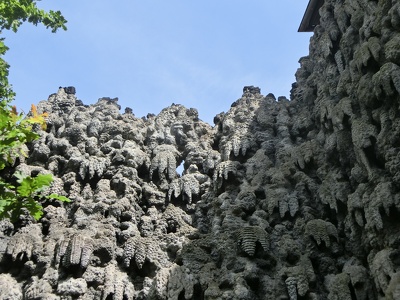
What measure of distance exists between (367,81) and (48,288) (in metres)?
7.47

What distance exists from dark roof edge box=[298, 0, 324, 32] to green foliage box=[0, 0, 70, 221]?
9.60m

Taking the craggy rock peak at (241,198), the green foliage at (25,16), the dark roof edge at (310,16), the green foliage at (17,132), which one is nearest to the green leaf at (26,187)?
the green foliage at (17,132)

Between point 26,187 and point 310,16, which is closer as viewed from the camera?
point 26,187

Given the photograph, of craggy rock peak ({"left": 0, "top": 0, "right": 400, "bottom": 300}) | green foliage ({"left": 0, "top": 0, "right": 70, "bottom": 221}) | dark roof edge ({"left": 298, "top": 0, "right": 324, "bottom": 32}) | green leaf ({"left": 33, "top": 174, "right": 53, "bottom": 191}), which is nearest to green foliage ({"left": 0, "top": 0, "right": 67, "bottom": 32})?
green foliage ({"left": 0, "top": 0, "right": 70, "bottom": 221})

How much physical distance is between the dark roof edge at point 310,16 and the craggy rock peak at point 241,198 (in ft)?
8.99

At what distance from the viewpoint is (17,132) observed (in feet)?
19.0

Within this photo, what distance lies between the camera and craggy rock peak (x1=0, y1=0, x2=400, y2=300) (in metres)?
9.38

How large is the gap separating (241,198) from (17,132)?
7.06 m

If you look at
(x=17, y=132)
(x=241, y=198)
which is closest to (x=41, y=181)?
(x=17, y=132)

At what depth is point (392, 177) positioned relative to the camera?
8.98 metres

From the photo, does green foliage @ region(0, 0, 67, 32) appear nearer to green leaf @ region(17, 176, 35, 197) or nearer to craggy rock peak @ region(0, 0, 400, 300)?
craggy rock peak @ region(0, 0, 400, 300)

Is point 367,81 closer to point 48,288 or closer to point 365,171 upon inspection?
point 365,171

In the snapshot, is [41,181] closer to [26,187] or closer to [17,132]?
[26,187]

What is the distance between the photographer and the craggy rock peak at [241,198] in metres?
9.38
